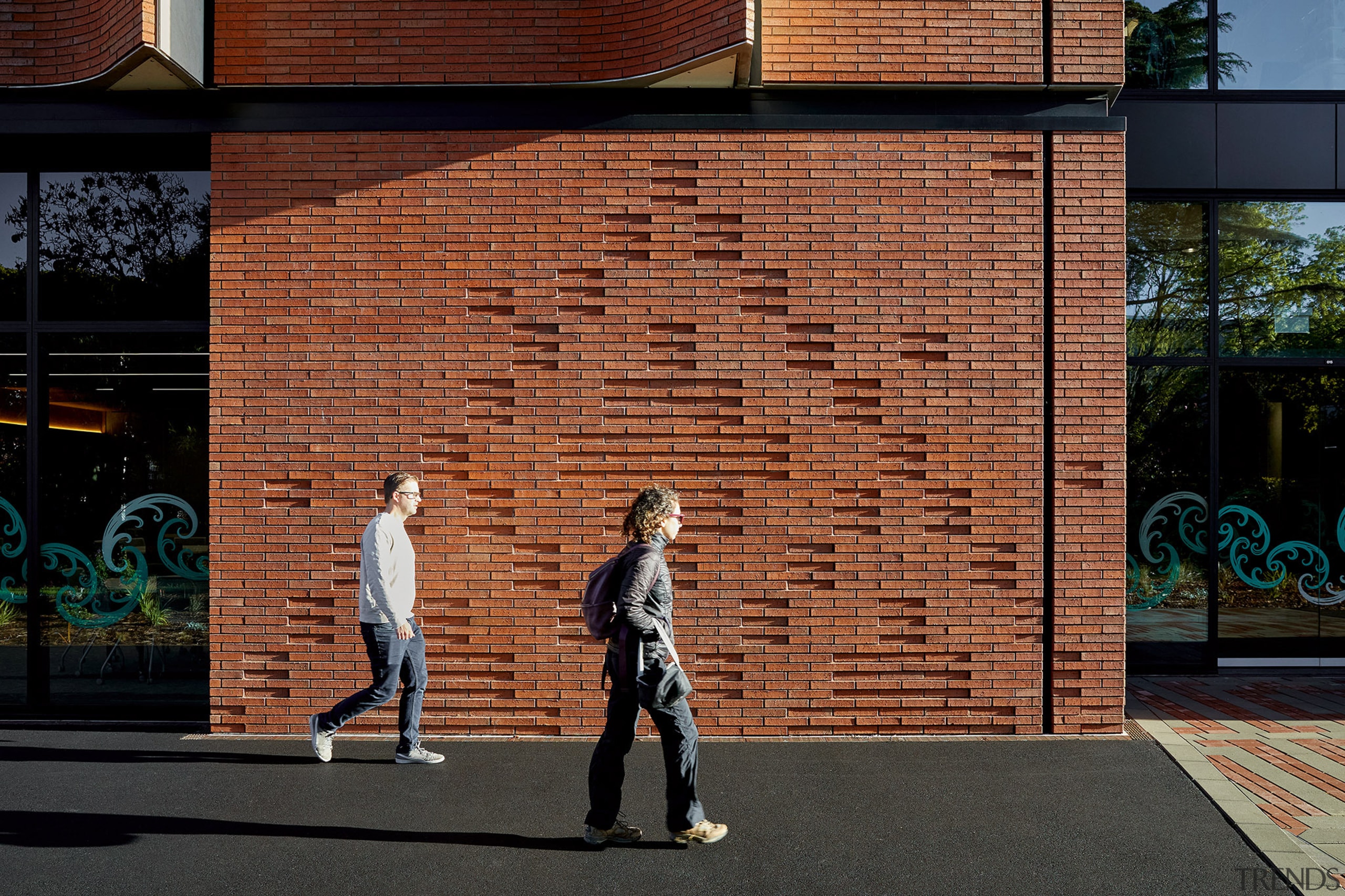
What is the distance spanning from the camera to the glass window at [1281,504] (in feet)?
27.6

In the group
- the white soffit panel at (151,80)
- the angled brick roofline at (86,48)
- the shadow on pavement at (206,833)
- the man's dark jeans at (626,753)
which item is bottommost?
the shadow on pavement at (206,833)

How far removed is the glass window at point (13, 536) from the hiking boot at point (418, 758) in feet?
11.8

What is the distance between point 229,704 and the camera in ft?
21.0

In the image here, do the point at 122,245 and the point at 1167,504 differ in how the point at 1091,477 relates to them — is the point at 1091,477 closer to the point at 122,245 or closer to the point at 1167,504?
the point at 1167,504

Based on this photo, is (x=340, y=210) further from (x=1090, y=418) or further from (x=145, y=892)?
(x=1090, y=418)

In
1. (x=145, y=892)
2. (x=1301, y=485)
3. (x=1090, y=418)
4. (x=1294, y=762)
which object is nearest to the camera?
(x=145, y=892)

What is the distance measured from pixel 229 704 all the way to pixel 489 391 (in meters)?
2.94

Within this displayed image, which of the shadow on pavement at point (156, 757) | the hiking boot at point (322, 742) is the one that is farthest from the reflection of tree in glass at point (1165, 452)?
the hiking boot at point (322, 742)

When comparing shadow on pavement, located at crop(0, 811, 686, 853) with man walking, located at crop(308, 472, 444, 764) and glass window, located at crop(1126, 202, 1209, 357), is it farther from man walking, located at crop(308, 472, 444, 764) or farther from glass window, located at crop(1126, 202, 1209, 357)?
glass window, located at crop(1126, 202, 1209, 357)

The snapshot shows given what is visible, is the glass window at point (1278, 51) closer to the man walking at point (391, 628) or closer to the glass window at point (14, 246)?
the man walking at point (391, 628)

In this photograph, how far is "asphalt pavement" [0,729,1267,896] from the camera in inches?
161

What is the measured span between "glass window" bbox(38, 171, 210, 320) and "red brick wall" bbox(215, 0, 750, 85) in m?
1.25

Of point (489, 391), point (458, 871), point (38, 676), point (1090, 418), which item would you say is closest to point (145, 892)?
point (458, 871)

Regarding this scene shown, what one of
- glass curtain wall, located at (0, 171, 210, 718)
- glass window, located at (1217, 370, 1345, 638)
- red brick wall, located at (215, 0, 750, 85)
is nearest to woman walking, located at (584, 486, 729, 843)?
red brick wall, located at (215, 0, 750, 85)
